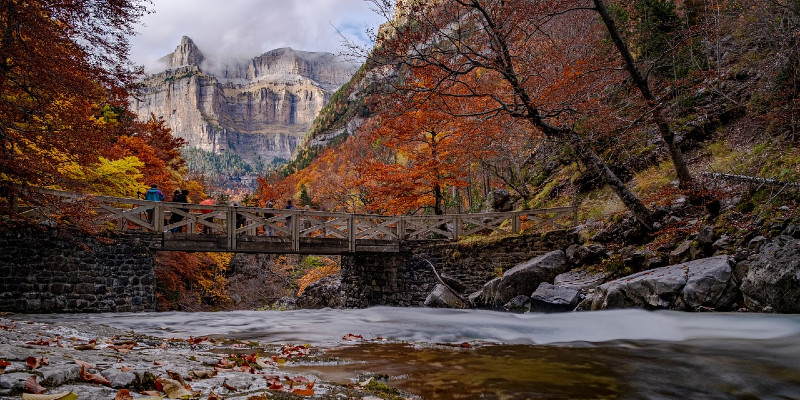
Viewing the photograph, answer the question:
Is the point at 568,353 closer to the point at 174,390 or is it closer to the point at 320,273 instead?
the point at 174,390

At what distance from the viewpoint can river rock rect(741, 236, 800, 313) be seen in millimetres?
6453

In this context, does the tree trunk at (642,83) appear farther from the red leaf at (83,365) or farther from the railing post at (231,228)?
the railing post at (231,228)

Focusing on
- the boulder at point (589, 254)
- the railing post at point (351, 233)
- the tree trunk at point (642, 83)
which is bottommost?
the boulder at point (589, 254)

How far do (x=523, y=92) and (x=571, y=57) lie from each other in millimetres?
8116

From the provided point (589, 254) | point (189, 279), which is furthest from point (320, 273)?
point (589, 254)

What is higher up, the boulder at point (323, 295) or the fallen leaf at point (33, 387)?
the fallen leaf at point (33, 387)

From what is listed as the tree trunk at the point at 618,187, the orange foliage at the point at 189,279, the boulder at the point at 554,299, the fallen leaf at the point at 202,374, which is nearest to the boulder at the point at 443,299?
the boulder at the point at 554,299

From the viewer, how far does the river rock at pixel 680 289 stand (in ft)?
23.8

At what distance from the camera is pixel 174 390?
96.0 inches

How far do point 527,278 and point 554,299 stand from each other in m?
1.75

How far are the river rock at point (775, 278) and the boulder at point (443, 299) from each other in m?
7.16

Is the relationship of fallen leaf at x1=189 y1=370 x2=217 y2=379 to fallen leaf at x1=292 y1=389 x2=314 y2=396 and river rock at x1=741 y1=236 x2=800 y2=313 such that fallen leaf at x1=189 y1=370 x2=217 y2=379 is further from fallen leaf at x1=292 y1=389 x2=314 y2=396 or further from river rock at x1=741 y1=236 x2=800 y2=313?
river rock at x1=741 y1=236 x2=800 y2=313

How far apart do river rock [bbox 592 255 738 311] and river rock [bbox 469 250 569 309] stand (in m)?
2.54

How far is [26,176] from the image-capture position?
26.8ft
